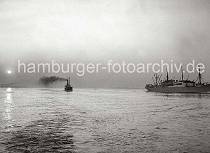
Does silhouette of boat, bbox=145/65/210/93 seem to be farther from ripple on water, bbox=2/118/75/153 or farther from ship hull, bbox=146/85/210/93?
ripple on water, bbox=2/118/75/153

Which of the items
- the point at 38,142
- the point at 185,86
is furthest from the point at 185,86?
the point at 38,142

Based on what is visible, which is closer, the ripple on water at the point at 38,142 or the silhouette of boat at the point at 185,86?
the ripple on water at the point at 38,142

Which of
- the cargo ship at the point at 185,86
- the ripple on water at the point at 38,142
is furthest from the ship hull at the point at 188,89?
the ripple on water at the point at 38,142

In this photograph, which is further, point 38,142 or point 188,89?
point 188,89

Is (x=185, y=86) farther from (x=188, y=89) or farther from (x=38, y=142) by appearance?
(x=38, y=142)

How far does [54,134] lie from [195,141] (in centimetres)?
973

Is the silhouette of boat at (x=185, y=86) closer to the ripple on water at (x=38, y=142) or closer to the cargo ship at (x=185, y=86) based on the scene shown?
the cargo ship at (x=185, y=86)

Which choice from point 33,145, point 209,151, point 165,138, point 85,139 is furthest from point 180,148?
point 33,145

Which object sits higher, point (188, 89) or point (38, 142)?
point (38, 142)

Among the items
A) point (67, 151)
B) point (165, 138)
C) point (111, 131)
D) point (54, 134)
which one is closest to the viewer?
point (67, 151)

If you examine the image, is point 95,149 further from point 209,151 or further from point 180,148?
point 209,151

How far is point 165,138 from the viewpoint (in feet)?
57.1

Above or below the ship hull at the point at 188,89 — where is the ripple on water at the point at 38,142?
above

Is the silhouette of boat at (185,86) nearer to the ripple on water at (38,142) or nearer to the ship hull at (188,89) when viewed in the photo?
the ship hull at (188,89)
